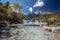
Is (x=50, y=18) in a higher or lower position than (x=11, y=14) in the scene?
lower

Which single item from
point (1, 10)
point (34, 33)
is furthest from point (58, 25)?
point (1, 10)

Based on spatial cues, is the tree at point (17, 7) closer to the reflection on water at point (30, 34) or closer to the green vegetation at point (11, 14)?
the green vegetation at point (11, 14)

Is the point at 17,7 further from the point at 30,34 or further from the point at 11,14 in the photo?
the point at 30,34

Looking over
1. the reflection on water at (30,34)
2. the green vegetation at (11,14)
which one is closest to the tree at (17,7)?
the green vegetation at (11,14)

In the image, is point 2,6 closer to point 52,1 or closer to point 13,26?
point 13,26

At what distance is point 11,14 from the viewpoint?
2943 mm

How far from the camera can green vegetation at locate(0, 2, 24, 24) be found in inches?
115

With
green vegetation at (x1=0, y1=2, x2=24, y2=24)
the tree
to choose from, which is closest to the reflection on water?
green vegetation at (x1=0, y1=2, x2=24, y2=24)

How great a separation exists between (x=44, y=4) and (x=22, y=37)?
2.52ft

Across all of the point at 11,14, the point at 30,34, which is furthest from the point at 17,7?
the point at 30,34

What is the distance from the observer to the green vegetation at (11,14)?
293 centimetres

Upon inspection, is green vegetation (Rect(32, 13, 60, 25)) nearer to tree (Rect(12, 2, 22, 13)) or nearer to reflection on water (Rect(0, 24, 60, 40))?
reflection on water (Rect(0, 24, 60, 40))

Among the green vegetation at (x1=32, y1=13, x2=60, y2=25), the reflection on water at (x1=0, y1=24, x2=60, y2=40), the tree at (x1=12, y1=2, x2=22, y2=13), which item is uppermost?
the tree at (x1=12, y1=2, x2=22, y2=13)

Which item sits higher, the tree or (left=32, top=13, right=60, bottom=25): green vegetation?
the tree
